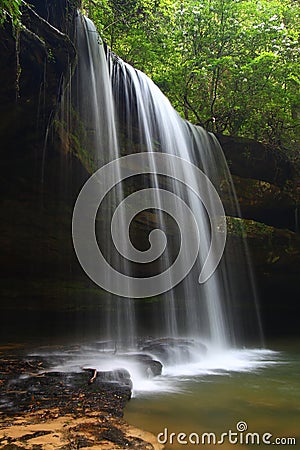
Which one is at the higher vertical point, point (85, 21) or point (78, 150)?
point (85, 21)

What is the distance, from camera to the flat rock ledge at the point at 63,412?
2.64 metres

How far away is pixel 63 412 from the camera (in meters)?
3.26

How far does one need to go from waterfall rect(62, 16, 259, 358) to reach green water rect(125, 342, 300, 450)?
2.62 metres

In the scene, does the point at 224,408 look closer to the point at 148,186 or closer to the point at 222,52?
the point at 148,186

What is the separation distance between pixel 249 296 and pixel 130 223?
5.24 m

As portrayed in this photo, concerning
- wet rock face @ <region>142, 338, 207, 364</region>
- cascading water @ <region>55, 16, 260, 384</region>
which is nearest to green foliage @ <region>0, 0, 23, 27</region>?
cascading water @ <region>55, 16, 260, 384</region>

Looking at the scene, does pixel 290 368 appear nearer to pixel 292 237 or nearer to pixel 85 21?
pixel 292 237

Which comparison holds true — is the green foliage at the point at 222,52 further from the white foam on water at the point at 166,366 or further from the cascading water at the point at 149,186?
the white foam on water at the point at 166,366

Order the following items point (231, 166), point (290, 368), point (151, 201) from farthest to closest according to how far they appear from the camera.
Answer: point (231, 166) < point (151, 201) < point (290, 368)

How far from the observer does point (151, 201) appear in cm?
984

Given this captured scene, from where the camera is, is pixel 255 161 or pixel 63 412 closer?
pixel 63 412

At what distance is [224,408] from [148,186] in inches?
253

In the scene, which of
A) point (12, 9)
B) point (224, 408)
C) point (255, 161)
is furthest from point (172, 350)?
point (255, 161)

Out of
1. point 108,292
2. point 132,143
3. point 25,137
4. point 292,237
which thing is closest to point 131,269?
point 108,292
